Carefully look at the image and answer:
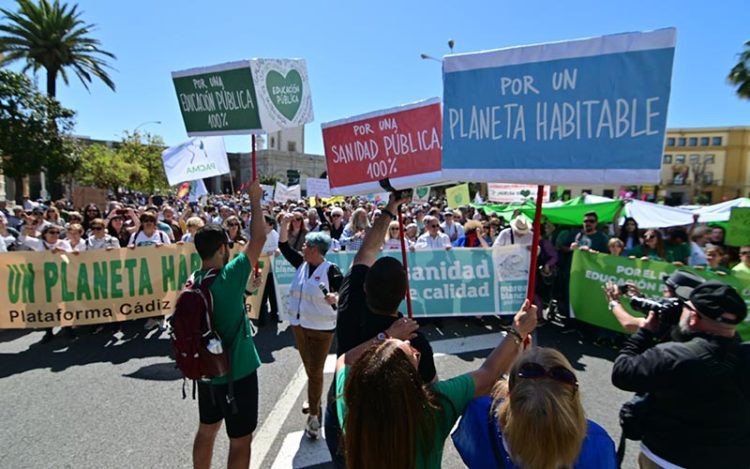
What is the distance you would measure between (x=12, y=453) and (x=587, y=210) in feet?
28.5

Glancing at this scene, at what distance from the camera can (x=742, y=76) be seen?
35438mm

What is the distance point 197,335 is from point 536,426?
6.02ft

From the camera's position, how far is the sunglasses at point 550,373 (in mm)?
1410

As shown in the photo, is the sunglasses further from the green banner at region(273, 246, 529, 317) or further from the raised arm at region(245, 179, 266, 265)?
the green banner at region(273, 246, 529, 317)

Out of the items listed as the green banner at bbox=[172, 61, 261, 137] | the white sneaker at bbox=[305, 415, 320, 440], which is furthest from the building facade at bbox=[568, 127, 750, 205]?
the green banner at bbox=[172, 61, 261, 137]

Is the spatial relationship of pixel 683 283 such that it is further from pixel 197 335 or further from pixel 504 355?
pixel 197 335

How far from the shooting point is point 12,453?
10.7ft

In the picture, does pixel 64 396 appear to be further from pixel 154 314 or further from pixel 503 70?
pixel 503 70

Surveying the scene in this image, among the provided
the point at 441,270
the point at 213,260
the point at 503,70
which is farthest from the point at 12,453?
the point at 441,270

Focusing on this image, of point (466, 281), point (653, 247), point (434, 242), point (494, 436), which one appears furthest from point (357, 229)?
point (494, 436)

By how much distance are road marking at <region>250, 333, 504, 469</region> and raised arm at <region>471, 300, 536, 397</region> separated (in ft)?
6.99

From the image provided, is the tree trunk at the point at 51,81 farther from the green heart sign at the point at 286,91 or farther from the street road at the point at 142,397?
the green heart sign at the point at 286,91

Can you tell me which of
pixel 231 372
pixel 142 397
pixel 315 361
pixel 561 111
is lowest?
pixel 142 397

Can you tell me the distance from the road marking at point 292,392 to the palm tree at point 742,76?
140 ft
